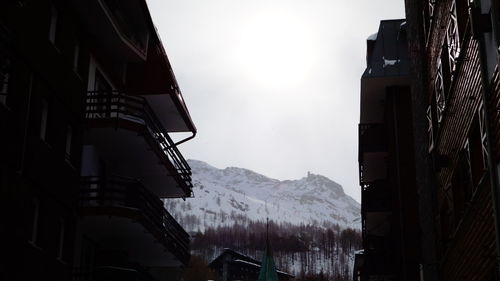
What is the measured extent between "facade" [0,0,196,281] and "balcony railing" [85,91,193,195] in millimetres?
43

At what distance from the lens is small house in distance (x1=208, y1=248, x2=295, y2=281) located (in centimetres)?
9675

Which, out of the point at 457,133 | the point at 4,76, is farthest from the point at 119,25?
the point at 457,133

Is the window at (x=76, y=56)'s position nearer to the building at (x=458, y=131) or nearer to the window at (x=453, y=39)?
the building at (x=458, y=131)

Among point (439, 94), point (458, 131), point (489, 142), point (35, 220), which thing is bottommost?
point (35, 220)

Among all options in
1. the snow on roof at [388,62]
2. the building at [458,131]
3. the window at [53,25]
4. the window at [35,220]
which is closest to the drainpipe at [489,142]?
the building at [458,131]

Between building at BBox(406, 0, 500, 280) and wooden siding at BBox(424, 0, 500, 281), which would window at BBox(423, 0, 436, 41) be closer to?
building at BBox(406, 0, 500, 280)

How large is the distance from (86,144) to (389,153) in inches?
596

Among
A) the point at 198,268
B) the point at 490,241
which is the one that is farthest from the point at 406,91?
the point at 198,268

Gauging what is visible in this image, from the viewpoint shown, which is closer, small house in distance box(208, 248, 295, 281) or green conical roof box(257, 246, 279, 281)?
green conical roof box(257, 246, 279, 281)

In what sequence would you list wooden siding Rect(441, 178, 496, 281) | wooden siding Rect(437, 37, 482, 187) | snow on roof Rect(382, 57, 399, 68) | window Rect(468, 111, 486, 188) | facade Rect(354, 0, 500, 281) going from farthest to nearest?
snow on roof Rect(382, 57, 399, 68) < window Rect(468, 111, 486, 188) < wooden siding Rect(437, 37, 482, 187) < wooden siding Rect(441, 178, 496, 281) < facade Rect(354, 0, 500, 281)

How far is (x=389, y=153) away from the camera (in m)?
37.0

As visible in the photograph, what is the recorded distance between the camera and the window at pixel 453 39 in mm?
17625

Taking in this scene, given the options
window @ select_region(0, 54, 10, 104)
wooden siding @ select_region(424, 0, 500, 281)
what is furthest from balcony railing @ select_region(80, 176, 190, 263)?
wooden siding @ select_region(424, 0, 500, 281)

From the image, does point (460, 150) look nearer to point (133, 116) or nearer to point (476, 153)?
point (476, 153)
